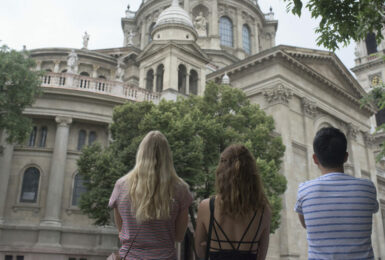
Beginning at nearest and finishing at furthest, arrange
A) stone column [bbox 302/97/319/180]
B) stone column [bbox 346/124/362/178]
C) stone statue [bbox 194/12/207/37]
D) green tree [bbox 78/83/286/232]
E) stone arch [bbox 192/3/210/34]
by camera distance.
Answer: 1. green tree [bbox 78/83/286/232]
2. stone column [bbox 302/97/319/180]
3. stone column [bbox 346/124/362/178]
4. stone statue [bbox 194/12/207/37]
5. stone arch [bbox 192/3/210/34]

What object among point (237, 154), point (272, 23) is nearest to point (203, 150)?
point (237, 154)

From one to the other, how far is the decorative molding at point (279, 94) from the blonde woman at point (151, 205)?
2597 cm

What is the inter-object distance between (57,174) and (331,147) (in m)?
19.2

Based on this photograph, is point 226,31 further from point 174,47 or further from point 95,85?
point 95,85

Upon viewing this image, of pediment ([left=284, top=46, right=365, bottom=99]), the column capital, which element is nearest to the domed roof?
pediment ([left=284, top=46, right=365, bottom=99])

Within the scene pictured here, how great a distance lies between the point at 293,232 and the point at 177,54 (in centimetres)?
1418

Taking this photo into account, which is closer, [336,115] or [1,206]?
[1,206]

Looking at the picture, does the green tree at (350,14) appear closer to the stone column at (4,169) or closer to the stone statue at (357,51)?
the stone column at (4,169)

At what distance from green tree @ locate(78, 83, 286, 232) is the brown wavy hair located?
12.0m

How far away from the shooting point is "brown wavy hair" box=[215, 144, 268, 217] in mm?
3607

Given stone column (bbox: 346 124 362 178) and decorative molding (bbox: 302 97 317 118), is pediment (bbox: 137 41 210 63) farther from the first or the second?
stone column (bbox: 346 124 362 178)

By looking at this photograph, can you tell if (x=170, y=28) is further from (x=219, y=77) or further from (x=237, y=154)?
(x=237, y=154)

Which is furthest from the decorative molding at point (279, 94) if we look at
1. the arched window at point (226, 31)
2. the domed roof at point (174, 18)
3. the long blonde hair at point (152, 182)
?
the long blonde hair at point (152, 182)

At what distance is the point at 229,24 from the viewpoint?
50844 mm
